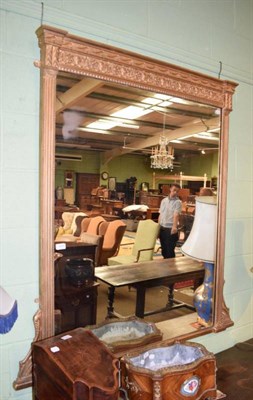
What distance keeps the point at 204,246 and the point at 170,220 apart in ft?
0.81

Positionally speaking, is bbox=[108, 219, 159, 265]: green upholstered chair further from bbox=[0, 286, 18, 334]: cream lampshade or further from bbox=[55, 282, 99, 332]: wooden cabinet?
bbox=[0, 286, 18, 334]: cream lampshade

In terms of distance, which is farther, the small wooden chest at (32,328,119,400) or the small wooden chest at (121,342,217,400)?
the small wooden chest at (121,342,217,400)

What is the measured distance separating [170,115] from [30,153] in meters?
0.83

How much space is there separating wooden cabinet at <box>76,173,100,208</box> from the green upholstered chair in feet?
1.16

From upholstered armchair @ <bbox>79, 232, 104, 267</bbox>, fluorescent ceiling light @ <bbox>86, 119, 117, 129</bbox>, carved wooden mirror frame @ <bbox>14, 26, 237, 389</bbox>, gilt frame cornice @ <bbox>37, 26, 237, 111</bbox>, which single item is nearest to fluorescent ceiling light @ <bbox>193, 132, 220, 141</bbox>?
gilt frame cornice @ <bbox>37, 26, 237, 111</bbox>

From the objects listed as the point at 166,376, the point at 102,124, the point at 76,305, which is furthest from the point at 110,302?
the point at 102,124

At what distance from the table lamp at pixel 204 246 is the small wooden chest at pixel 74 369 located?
85 centimetres

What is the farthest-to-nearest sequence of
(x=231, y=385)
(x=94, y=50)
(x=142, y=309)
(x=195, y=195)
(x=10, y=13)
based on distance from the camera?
(x=195, y=195)
(x=142, y=309)
(x=231, y=385)
(x=94, y=50)
(x=10, y=13)

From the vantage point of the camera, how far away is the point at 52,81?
1.34m

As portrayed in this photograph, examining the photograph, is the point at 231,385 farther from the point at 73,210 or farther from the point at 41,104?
the point at 41,104

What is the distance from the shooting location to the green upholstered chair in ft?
6.01

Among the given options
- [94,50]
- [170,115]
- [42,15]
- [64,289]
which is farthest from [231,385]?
[42,15]

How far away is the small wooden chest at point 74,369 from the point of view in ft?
3.26

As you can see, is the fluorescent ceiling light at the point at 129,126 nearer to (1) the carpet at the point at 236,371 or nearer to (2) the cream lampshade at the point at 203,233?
(2) the cream lampshade at the point at 203,233
